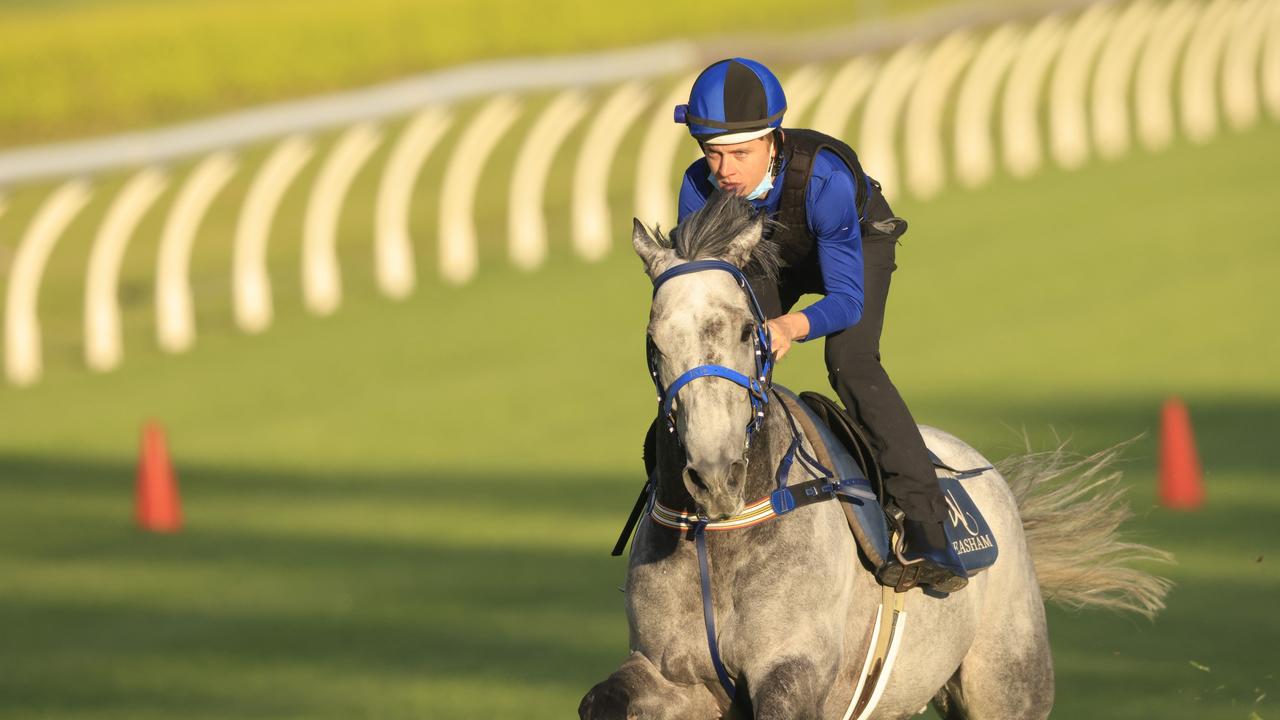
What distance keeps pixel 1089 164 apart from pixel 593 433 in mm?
15923

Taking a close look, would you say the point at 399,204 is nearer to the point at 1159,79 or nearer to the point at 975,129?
the point at 975,129

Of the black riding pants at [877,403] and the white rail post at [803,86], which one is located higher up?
the white rail post at [803,86]

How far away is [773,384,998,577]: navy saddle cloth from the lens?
265 inches

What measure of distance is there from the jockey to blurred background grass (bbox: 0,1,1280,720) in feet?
3.92

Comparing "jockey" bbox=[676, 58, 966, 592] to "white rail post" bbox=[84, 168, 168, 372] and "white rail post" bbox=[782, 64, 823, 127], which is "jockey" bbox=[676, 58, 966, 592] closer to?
"white rail post" bbox=[84, 168, 168, 372]

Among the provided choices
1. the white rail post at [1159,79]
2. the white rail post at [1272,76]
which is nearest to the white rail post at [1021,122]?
the white rail post at [1159,79]

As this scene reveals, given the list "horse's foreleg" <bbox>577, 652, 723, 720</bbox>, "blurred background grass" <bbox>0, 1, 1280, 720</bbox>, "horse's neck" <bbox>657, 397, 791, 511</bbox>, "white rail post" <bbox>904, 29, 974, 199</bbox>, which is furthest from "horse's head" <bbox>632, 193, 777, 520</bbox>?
"white rail post" <bbox>904, 29, 974, 199</bbox>

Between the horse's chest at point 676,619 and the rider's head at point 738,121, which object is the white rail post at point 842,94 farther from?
the horse's chest at point 676,619

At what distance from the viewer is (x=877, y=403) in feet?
22.6

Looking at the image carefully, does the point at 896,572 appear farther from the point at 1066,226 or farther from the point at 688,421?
the point at 1066,226

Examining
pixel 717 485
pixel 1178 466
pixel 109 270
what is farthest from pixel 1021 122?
pixel 717 485

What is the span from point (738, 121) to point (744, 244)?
1.41 feet

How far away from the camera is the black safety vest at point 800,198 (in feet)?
21.6

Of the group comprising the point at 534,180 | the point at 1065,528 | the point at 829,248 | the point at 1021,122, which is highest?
the point at 1021,122
